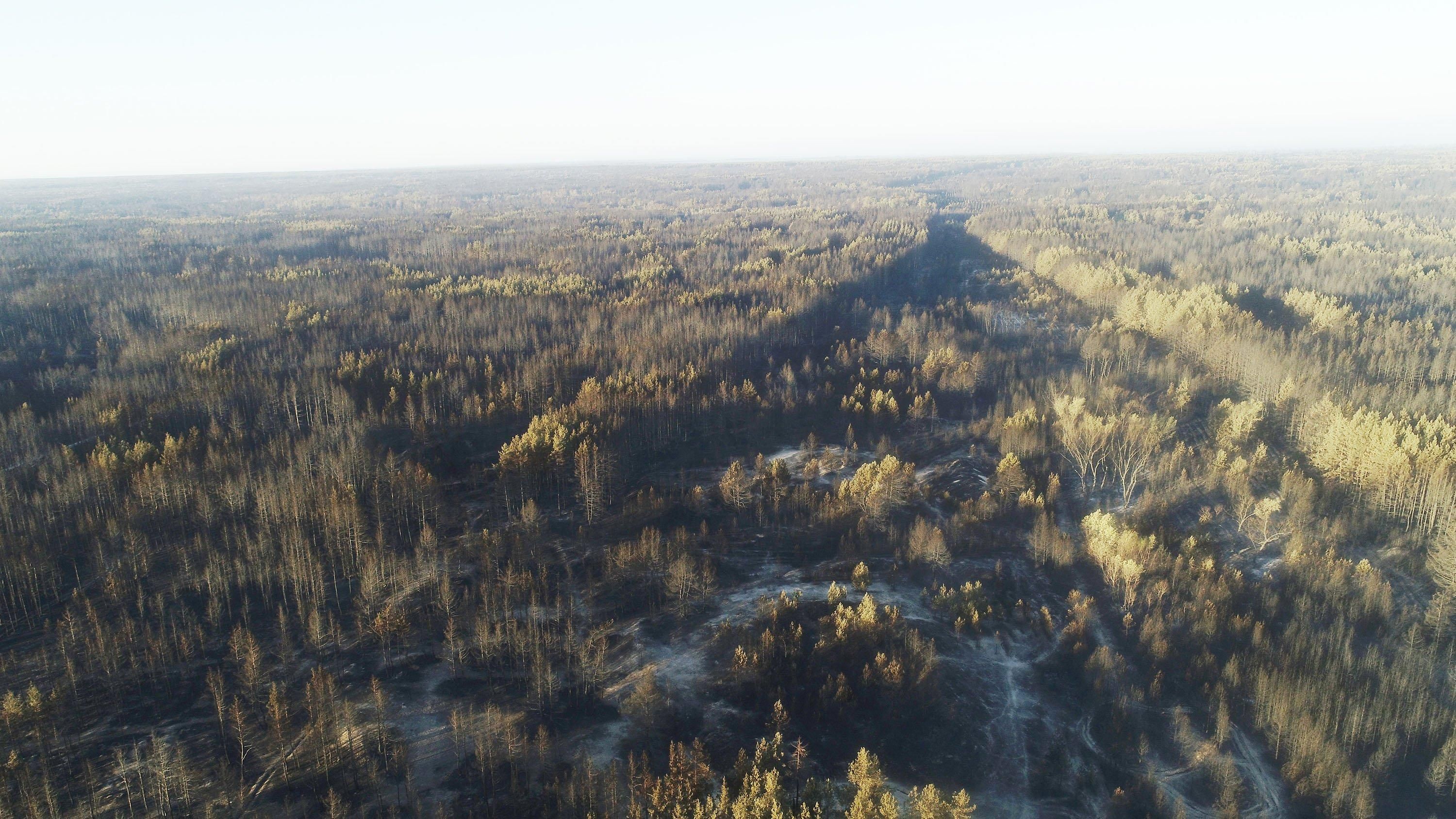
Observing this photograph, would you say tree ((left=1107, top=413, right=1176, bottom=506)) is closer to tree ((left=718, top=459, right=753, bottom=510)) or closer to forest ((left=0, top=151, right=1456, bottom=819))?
forest ((left=0, top=151, right=1456, bottom=819))

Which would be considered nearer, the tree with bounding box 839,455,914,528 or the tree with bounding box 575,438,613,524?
the tree with bounding box 839,455,914,528

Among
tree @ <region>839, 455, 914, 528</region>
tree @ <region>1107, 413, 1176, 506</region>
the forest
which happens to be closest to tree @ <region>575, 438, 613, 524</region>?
the forest

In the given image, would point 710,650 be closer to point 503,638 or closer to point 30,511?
point 503,638

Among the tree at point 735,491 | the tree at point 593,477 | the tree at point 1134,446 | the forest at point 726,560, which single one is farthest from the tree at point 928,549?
the tree at point 593,477

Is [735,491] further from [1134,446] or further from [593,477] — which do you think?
[1134,446]

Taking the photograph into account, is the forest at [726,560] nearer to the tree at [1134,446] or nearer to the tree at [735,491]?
the tree at [735,491]

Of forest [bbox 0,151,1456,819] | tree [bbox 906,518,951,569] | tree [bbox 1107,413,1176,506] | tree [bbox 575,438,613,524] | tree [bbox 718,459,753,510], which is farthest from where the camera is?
tree [bbox 1107,413,1176,506]

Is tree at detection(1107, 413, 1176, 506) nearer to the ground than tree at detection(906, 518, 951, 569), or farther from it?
farther from it

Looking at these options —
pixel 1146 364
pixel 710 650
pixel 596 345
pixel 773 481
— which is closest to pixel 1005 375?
pixel 1146 364
